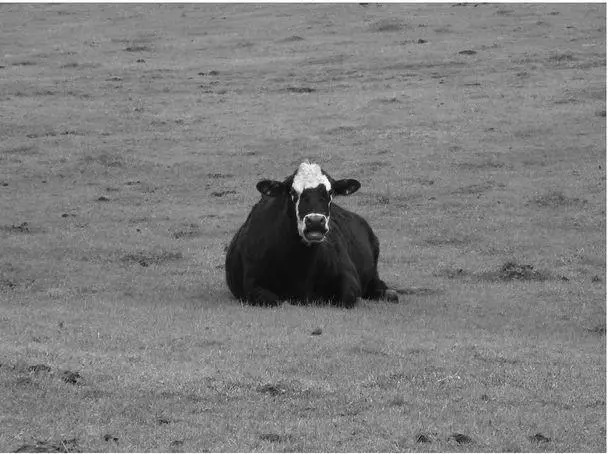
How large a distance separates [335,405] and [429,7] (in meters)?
48.7

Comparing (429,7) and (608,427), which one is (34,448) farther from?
(429,7)

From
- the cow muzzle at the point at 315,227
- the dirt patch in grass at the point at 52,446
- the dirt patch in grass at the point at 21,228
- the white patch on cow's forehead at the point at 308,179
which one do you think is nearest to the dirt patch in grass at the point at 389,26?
the dirt patch in grass at the point at 21,228

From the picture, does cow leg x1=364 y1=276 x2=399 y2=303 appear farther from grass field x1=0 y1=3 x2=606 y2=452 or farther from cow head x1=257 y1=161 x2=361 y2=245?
cow head x1=257 y1=161 x2=361 y2=245

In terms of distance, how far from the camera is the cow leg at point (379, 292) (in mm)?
18016

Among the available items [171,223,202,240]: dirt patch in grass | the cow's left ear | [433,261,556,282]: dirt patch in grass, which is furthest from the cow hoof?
[171,223,202,240]: dirt patch in grass

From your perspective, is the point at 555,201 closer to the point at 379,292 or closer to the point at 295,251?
the point at 379,292

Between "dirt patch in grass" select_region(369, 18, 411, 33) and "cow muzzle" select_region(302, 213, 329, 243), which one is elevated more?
"cow muzzle" select_region(302, 213, 329, 243)

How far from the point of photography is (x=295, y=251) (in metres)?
17.0

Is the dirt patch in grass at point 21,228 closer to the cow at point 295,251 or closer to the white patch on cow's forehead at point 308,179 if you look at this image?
the cow at point 295,251

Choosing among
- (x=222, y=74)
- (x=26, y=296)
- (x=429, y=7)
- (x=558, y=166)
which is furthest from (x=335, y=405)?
(x=429, y=7)

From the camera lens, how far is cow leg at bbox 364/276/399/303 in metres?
18.0

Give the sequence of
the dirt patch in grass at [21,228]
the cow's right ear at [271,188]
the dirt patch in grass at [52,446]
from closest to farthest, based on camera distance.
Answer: the dirt patch in grass at [52,446], the cow's right ear at [271,188], the dirt patch in grass at [21,228]

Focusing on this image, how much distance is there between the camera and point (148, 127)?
3550 centimetres

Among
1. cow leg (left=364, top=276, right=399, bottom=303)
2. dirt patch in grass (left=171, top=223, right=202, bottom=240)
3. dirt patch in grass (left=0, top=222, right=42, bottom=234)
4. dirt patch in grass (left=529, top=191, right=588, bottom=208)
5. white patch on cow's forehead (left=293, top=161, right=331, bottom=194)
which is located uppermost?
white patch on cow's forehead (left=293, top=161, right=331, bottom=194)
